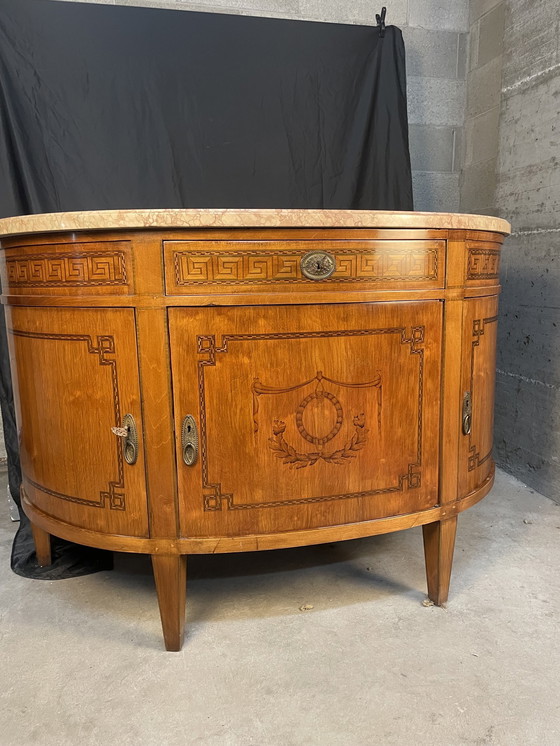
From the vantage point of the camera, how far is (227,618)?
1.52 metres

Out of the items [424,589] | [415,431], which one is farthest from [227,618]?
[415,431]

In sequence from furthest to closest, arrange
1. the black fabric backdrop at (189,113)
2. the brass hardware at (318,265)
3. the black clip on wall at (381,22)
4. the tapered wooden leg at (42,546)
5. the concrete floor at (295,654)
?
the black clip on wall at (381,22)
the black fabric backdrop at (189,113)
the tapered wooden leg at (42,546)
the brass hardware at (318,265)
the concrete floor at (295,654)

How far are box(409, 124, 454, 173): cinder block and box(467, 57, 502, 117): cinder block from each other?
0.14 m

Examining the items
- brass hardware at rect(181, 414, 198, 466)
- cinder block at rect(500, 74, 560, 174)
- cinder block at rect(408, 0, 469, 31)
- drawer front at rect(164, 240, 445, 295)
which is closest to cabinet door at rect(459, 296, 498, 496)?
drawer front at rect(164, 240, 445, 295)

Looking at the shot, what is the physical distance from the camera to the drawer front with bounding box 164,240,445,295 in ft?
4.01

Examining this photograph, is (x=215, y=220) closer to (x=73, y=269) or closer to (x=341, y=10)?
(x=73, y=269)

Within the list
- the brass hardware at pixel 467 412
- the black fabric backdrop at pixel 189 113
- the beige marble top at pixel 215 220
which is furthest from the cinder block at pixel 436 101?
the brass hardware at pixel 467 412

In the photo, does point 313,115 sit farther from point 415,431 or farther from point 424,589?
point 424,589

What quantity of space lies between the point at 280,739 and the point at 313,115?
2151 mm

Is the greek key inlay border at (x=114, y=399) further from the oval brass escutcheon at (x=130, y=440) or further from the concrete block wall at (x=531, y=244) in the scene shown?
the concrete block wall at (x=531, y=244)

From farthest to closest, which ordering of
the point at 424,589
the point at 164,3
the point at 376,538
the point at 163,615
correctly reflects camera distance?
the point at 164,3, the point at 376,538, the point at 424,589, the point at 163,615

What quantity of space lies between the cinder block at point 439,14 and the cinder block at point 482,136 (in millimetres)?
421

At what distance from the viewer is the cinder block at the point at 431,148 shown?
2.71 meters

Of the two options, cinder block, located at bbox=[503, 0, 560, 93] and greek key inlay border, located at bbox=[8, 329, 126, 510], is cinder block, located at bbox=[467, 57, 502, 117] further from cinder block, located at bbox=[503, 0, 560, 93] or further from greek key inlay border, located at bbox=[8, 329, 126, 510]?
greek key inlay border, located at bbox=[8, 329, 126, 510]
